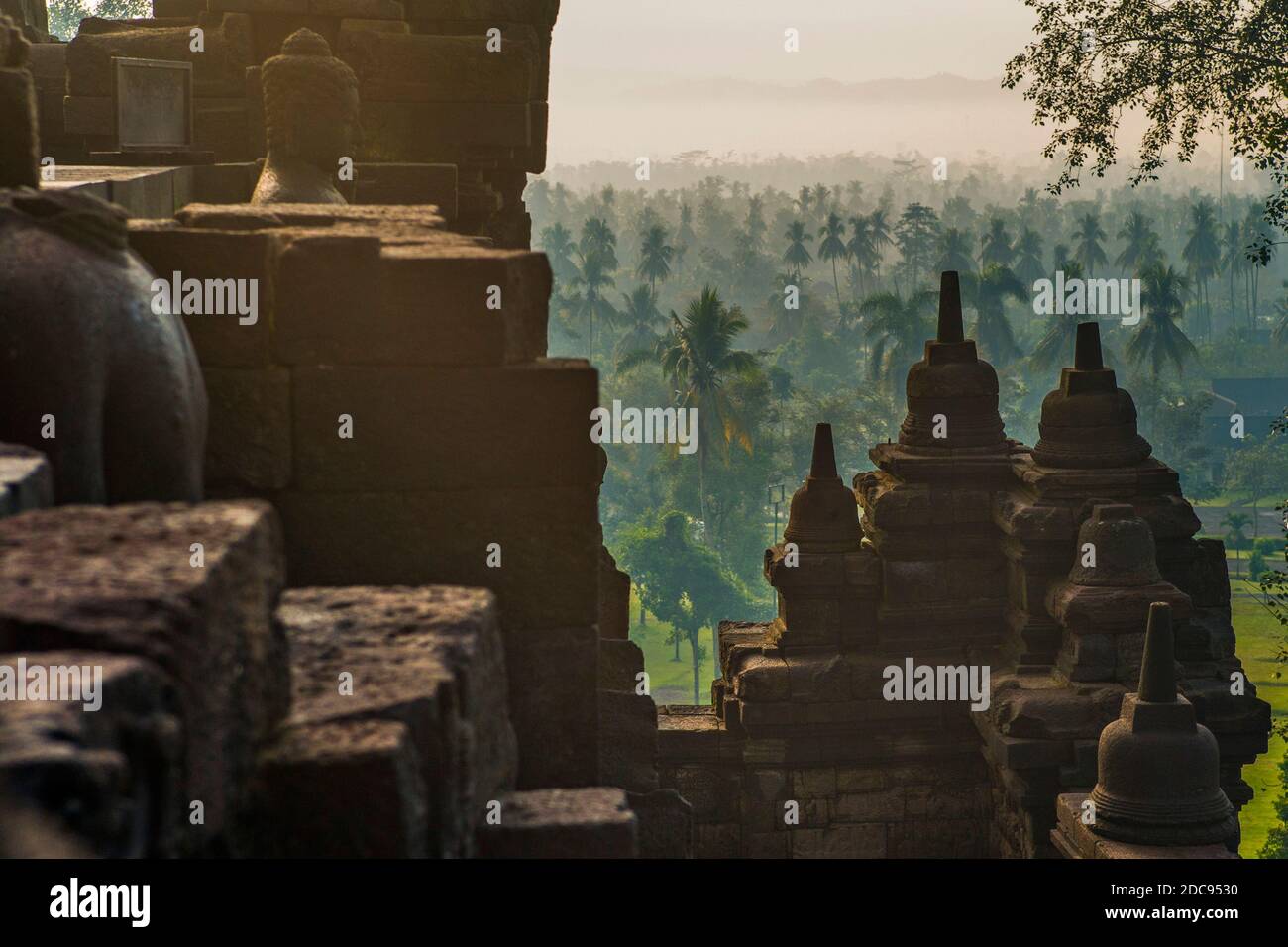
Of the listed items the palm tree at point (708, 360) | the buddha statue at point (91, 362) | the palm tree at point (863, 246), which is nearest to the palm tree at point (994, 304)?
the palm tree at point (708, 360)

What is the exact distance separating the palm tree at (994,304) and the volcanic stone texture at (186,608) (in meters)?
72.7

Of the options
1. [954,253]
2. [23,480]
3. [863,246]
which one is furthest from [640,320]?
[23,480]

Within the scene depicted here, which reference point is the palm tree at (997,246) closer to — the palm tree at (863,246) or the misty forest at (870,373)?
the misty forest at (870,373)

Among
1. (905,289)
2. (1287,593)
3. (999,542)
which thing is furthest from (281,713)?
(905,289)

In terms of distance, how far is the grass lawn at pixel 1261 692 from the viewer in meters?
34.4

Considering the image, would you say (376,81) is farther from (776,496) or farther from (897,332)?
(897,332)

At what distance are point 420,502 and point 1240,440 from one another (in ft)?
238

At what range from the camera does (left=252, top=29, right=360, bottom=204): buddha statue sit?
8.43 m

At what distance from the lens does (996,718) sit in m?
11.9

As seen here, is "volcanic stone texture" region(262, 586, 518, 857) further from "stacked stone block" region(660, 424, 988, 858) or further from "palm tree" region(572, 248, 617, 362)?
"palm tree" region(572, 248, 617, 362)

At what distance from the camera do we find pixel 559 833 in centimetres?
425

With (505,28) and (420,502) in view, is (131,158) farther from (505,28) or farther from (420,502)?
(420,502)
